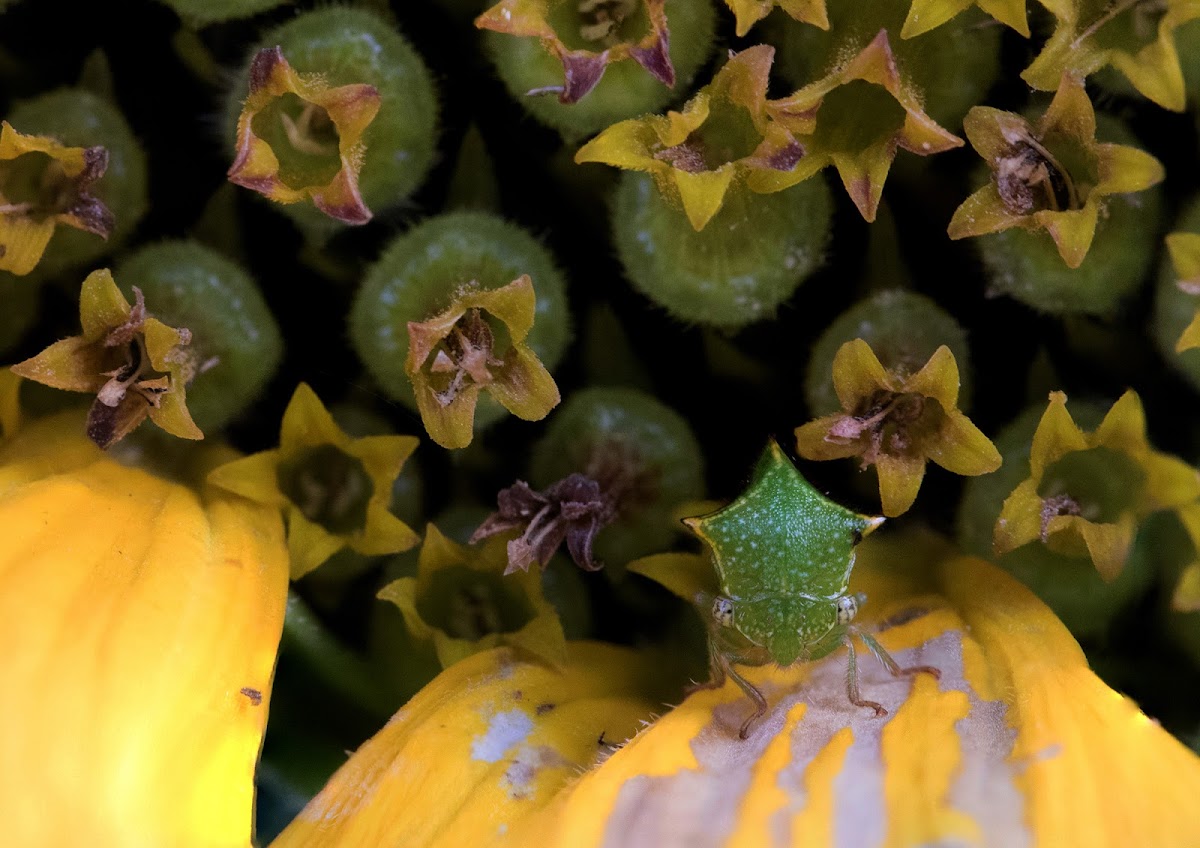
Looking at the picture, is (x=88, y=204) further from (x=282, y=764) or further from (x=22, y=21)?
(x=282, y=764)

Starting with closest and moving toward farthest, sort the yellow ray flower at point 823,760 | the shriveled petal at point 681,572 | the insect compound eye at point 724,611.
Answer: the yellow ray flower at point 823,760 → the insect compound eye at point 724,611 → the shriveled petal at point 681,572

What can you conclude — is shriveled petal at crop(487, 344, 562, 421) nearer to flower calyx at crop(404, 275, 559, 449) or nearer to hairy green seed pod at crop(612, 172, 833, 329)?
flower calyx at crop(404, 275, 559, 449)

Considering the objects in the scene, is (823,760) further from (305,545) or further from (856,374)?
(305,545)

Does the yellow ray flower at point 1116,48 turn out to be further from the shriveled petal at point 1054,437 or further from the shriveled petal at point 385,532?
the shriveled petal at point 385,532

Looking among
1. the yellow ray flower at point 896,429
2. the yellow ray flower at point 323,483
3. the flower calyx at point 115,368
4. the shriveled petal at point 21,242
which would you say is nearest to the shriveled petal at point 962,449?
the yellow ray flower at point 896,429

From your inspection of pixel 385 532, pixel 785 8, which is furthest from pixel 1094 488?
pixel 385 532

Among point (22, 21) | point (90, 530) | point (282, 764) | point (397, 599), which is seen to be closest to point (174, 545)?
point (90, 530)
